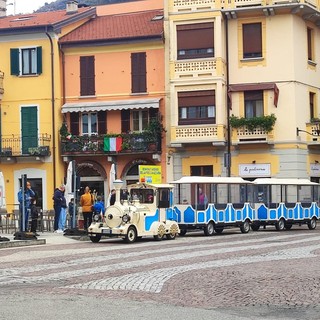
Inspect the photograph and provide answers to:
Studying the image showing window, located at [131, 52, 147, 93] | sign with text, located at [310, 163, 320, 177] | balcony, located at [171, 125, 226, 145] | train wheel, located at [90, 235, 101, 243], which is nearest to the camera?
train wheel, located at [90, 235, 101, 243]

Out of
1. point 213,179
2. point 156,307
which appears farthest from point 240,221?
point 156,307

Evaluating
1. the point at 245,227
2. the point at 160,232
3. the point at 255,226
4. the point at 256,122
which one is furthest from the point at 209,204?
the point at 256,122

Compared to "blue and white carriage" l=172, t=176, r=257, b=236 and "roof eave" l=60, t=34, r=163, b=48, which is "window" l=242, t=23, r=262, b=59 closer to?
"roof eave" l=60, t=34, r=163, b=48

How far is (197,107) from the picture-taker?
39562mm

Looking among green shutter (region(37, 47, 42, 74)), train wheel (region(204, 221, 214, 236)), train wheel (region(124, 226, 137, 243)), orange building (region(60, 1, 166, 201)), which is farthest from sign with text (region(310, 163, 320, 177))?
train wheel (region(124, 226, 137, 243))

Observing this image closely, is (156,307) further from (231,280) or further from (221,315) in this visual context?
(231,280)

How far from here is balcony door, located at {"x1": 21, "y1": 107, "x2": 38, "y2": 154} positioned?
41.3 metres

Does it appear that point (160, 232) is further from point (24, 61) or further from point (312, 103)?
point (24, 61)

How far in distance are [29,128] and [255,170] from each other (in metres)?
13.0

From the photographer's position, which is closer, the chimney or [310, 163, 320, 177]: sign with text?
[310, 163, 320, 177]: sign with text

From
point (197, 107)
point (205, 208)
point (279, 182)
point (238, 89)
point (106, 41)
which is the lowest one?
point (205, 208)

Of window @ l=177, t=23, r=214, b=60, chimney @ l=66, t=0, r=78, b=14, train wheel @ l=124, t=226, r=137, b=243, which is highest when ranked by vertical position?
chimney @ l=66, t=0, r=78, b=14

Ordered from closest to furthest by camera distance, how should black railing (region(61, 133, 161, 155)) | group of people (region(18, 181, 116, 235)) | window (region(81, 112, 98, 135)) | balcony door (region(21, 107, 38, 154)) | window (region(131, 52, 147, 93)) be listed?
group of people (region(18, 181, 116, 235)) → black railing (region(61, 133, 161, 155)) → window (region(131, 52, 147, 93)) → balcony door (region(21, 107, 38, 154)) → window (region(81, 112, 98, 135))

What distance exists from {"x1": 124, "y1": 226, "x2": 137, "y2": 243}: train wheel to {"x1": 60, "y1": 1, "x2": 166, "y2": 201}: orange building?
Result: 16.1 m
